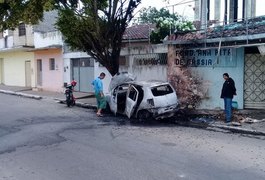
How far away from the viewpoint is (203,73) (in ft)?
50.7

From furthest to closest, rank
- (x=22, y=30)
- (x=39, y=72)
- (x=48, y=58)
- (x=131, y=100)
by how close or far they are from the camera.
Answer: (x=22, y=30) → (x=39, y=72) → (x=48, y=58) → (x=131, y=100)

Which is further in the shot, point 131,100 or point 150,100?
point 131,100

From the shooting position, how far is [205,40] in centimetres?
1438

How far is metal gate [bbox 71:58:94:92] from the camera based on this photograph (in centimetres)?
2269

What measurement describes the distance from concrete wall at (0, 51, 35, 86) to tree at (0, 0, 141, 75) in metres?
13.2

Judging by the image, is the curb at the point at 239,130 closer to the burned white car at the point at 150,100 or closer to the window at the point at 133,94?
the burned white car at the point at 150,100

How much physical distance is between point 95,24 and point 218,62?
566 centimetres

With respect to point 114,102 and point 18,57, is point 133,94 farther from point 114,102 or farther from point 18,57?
point 18,57

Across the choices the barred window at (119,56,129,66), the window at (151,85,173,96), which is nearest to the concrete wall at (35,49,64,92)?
the barred window at (119,56,129,66)

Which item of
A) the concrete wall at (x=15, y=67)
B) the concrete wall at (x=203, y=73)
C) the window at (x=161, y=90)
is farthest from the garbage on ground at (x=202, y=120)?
the concrete wall at (x=15, y=67)

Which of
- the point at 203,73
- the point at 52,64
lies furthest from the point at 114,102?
the point at 52,64

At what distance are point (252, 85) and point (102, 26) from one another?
706 cm

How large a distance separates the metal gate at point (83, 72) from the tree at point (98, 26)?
5.01 m

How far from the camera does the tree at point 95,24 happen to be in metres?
16.3
